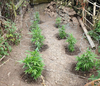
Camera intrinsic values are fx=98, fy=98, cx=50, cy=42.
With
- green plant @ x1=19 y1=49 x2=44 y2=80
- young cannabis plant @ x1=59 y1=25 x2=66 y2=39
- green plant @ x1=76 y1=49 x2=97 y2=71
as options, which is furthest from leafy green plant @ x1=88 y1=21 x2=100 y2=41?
green plant @ x1=19 y1=49 x2=44 y2=80

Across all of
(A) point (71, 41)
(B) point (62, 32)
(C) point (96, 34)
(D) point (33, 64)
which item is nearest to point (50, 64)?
(D) point (33, 64)

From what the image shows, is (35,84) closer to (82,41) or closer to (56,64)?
(56,64)

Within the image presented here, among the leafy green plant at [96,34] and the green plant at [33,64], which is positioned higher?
the green plant at [33,64]

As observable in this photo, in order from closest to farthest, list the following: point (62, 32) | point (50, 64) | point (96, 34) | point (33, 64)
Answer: point (33, 64) → point (50, 64) → point (96, 34) → point (62, 32)

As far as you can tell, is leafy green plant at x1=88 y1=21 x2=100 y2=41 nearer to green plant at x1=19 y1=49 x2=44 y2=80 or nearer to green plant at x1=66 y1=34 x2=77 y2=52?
green plant at x1=66 y1=34 x2=77 y2=52

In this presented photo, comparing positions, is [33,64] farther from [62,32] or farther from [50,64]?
[62,32]

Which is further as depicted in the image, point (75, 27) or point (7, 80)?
point (75, 27)

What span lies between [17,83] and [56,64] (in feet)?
4.51

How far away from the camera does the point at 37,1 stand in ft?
27.9

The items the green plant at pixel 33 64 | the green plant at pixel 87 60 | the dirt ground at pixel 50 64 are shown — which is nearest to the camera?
the green plant at pixel 33 64

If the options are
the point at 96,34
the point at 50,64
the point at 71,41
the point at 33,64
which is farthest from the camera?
the point at 96,34

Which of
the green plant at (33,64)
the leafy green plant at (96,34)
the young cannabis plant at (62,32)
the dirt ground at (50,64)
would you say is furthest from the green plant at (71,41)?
the green plant at (33,64)

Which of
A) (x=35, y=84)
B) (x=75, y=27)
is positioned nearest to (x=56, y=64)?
(x=35, y=84)

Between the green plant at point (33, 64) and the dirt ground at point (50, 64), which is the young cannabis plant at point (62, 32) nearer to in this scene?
the dirt ground at point (50, 64)
